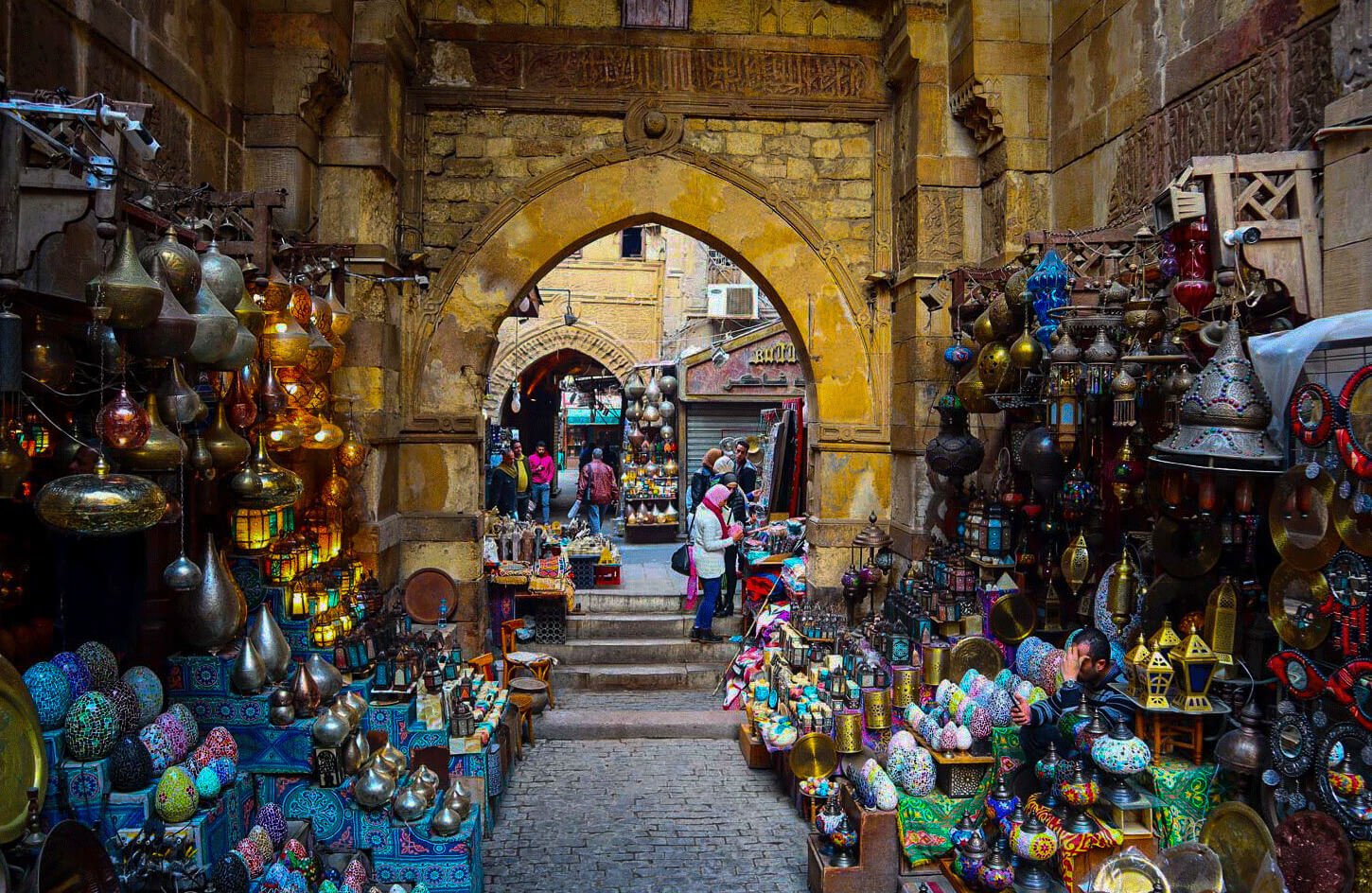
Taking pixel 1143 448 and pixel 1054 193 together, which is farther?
pixel 1054 193

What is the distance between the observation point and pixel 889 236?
710 centimetres

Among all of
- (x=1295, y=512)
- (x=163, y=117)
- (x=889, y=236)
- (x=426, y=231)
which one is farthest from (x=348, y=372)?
(x=1295, y=512)

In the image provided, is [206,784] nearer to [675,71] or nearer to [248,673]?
[248,673]

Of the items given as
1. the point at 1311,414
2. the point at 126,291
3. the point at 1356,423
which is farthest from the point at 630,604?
the point at 1356,423

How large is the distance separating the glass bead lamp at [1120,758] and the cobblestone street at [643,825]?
162 cm

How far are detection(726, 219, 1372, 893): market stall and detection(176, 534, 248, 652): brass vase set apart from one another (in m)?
2.81

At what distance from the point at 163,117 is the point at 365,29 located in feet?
6.75

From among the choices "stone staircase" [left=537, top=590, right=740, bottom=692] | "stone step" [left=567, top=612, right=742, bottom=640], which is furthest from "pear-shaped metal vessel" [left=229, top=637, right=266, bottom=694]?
"stone step" [left=567, top=612, right=742, bottom=640]

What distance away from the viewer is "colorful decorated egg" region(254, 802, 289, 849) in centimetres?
365

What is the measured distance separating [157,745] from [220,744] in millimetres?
253

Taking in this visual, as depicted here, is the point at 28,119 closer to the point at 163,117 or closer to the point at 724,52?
the point at 163,117

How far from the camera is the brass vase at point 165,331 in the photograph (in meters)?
2.96

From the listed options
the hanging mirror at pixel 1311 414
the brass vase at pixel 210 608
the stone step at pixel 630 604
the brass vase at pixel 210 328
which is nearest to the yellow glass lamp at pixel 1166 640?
the hanging mirror at pixel 1311 414

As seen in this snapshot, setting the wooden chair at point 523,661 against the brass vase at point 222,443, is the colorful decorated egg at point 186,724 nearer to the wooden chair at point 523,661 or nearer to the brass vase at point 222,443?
the brass vase at point 222,443
